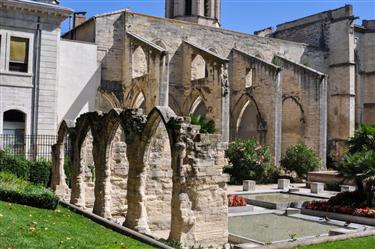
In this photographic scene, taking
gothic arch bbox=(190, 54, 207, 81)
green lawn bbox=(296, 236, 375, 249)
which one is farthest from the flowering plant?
gothic arch bbox=(190, 54, 207, 81)

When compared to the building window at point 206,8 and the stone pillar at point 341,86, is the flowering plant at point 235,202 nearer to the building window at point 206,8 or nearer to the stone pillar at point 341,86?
the stone pillar at point 341,86

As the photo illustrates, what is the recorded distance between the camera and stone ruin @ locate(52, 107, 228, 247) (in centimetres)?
929

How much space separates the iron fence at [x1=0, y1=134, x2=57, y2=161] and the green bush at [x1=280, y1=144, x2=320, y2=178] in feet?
42.5

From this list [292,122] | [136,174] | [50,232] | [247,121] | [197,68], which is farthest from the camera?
[247,121]

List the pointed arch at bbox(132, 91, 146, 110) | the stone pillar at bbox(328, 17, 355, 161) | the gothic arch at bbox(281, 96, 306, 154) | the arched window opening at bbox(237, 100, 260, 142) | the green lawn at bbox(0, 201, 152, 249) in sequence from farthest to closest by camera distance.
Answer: the stone pillar at bbox(328, 17, 355, 161)
the arched window opening at bbox(237, 100, 260, 142)
the gothic arch at bbox(281, 96, 306, 154)
the pointed arch at bbox(132, 91, 146, 110)
the green lawn at bbox(0, 201, 152, 249)

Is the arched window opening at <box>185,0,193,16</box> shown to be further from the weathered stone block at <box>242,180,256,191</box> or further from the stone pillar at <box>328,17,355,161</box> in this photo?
the weathered stone block at <box>242,180,256,191</box>

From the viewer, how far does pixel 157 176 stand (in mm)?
12211

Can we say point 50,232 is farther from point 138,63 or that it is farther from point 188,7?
point 188,7

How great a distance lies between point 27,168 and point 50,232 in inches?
381

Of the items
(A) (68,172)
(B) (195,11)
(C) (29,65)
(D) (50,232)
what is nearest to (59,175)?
(A) (68,172)

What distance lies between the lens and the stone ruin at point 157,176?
9289 mm

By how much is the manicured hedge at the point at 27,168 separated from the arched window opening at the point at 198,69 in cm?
1250

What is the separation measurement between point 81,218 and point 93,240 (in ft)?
9.90

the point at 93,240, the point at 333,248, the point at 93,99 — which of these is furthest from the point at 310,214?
the point at 93,99
